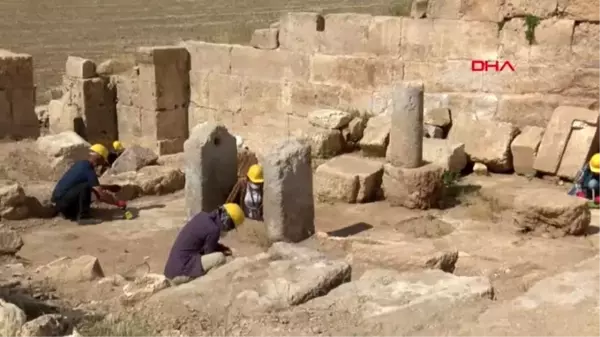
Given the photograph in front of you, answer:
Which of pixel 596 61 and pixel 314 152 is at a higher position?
pixel 596 61

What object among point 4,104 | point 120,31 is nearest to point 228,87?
point 4,104

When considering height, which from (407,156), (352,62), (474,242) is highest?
(352,62)

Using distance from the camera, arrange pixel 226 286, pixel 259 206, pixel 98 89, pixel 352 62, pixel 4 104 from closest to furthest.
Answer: pixel 226 286 < pixel 259 206 < pixel 352 62 < pixel 4 104 < pixel 98 89

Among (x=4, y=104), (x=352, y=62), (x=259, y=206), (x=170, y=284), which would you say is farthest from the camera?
(x=4, y=104)

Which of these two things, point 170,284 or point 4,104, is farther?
point 4,104

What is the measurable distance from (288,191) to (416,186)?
1.95 meters

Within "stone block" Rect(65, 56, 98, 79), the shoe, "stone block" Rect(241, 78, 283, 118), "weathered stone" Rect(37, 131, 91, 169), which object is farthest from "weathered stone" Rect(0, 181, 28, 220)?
"stone block" Rect(65, 56, 98, 79)

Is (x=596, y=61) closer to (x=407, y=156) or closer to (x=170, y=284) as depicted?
(x=407, y=156)

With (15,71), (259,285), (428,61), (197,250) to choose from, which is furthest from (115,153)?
(259,285)

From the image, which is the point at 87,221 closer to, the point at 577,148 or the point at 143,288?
the point at 143,288

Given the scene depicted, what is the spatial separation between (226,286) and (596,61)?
7129 mm

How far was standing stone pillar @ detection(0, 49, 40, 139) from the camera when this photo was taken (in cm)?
1395

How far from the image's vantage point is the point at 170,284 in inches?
254

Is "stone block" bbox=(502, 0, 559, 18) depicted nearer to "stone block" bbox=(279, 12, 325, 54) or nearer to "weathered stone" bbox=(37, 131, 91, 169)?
"stone block" bbox=(279, 12, 325, 54)
